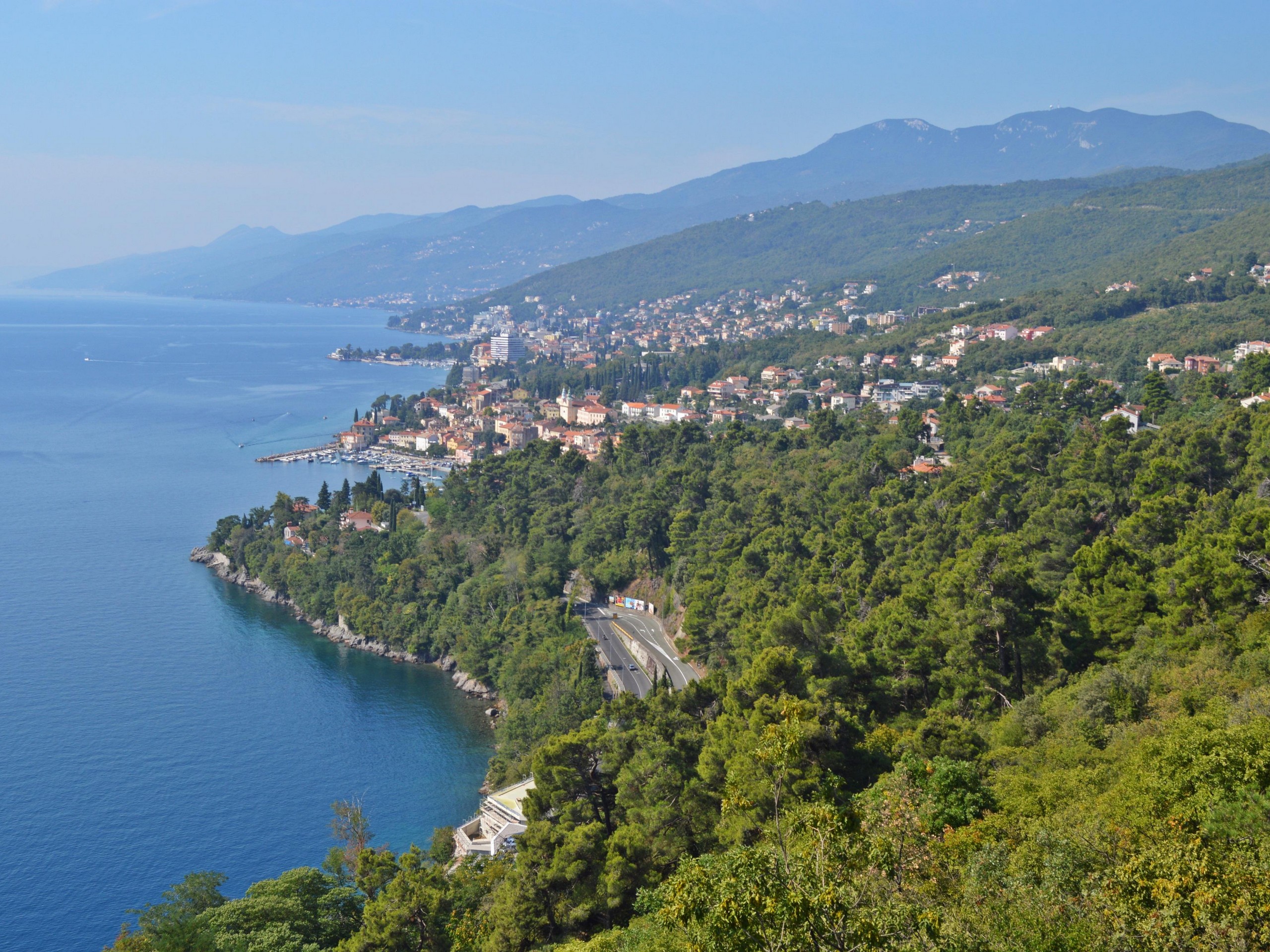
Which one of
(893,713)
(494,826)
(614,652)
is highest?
(893,713)

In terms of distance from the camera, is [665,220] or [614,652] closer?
[614,652]

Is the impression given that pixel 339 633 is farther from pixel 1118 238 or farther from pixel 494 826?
pixel 1118 238

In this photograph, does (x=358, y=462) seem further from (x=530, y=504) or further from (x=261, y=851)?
(x=261, y=851)

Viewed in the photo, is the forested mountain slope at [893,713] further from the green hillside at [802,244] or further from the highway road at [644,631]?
the green hillside at [802,244]

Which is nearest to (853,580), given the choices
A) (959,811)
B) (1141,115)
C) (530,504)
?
(959,811)

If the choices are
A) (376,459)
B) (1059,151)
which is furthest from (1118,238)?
(1059,151)

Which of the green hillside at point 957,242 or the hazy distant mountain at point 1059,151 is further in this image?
the hazy distant mountain at point 1059,151

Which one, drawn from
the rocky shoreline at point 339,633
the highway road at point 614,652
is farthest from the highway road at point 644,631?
the rocky shoreline at point 339,633
